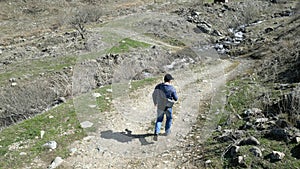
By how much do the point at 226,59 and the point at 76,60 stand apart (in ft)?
28.6

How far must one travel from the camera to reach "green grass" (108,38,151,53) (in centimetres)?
2011

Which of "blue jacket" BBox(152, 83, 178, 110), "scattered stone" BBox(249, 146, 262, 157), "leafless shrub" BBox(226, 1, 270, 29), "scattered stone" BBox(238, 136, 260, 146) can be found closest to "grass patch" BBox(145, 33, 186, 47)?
"leafless shrub" BBox(226, 1, 270, 29)

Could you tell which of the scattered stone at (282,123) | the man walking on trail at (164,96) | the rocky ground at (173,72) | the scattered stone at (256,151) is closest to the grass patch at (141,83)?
the rocky ground at (173,72)

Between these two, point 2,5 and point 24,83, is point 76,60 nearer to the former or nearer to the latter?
point 24,83

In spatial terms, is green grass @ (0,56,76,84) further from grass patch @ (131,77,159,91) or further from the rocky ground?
grass patch @ (131,77,159,91)

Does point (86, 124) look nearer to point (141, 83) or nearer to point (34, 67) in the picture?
point (141, 83)

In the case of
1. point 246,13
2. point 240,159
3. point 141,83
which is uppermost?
point 246,13

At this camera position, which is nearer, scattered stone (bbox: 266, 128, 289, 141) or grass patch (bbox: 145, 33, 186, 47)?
scattered stone (bbox: 266, 128, 289, 141)

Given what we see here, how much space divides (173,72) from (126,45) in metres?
6.26

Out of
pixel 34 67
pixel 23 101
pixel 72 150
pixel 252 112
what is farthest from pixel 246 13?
pixel 72 150

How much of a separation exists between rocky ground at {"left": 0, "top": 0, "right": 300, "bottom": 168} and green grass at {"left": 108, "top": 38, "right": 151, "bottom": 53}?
555 millimetres

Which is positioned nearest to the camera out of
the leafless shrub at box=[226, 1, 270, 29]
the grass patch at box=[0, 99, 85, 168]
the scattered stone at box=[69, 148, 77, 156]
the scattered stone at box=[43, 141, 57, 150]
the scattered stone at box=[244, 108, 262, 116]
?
the grass patch at box=[0, 99, 85, 168]

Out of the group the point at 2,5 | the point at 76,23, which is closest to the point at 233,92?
the point at 76,23

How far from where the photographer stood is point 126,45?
Result: 21156mm
